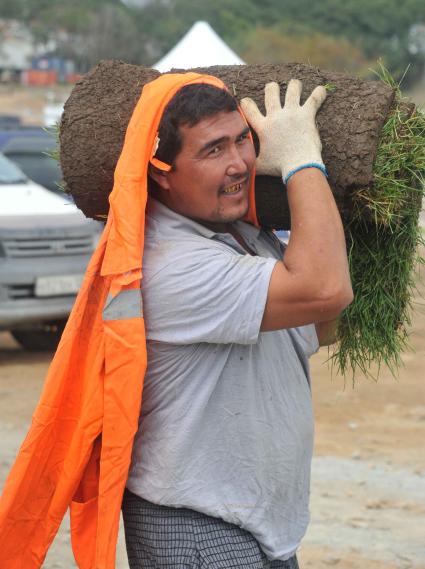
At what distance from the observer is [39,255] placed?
8703mm

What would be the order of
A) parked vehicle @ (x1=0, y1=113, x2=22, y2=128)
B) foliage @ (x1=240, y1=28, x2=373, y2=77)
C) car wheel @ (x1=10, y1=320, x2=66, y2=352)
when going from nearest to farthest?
car wheel @ (x1=10, y1=320, x2=66, y2=352) < parked vehicle @ (x1=0, y1=113, x2=22, y2=128) < foliage @ (x1=240, y1=28, x2=373, y2=77)

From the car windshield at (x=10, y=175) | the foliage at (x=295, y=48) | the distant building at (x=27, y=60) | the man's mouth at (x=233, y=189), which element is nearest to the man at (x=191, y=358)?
the man's mouth at (x=233, y=189)

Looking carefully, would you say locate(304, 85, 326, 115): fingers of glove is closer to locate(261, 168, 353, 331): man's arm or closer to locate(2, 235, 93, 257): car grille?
locate(261, 168, 353, 331): man's arm

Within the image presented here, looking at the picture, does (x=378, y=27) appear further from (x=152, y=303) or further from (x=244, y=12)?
(x=152, y=303)

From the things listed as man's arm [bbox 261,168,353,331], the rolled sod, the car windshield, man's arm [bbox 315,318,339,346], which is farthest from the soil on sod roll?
the car windshield

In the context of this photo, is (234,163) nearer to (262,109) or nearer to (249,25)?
(262,109)

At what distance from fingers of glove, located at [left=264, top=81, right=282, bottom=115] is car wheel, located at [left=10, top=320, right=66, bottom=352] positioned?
22.7 feet

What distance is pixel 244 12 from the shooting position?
85062mm

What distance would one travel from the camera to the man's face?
2.53m

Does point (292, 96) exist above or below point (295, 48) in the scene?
above

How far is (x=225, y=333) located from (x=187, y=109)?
0.52 meters

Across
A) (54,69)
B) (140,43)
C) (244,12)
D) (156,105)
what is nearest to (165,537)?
(156,105)

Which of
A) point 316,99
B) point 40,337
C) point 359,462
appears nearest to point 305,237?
point 316,99

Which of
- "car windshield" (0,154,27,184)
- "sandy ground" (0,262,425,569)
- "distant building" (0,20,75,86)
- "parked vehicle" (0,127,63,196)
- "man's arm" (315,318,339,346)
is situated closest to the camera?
"man's arm" (315,318,339,346)
